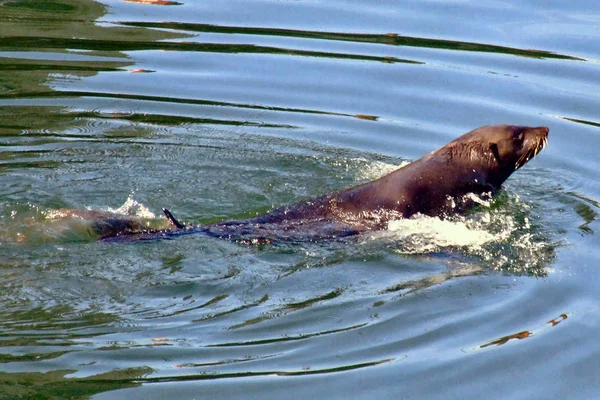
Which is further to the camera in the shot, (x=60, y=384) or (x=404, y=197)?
(x=404, y=197)

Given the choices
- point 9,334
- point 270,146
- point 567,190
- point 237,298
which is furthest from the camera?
point 270,146

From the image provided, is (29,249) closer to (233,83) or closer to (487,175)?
(487,175)

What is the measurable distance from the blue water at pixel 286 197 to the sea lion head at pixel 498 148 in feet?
1.01

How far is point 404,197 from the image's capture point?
878 cm

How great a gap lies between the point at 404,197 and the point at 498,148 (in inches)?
41.4

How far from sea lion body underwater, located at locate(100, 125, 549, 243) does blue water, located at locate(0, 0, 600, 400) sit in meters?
0.16

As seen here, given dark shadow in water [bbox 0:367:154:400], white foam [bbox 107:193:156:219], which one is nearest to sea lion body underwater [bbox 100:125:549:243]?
white foam [bbox 107:193:156:219]

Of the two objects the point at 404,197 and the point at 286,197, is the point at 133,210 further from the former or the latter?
the point at 404,197

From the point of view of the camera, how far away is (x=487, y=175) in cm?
930

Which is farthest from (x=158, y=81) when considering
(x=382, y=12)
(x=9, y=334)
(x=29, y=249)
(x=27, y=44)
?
(x=9, y=334)

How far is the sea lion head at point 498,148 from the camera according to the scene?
9258mm

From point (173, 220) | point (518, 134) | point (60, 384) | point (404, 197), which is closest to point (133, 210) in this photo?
point (173, 220)

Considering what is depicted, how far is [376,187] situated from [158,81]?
157 inches

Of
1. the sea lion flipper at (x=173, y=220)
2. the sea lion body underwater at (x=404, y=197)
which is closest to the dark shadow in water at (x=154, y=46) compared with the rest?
the sea lion body underwater at (x=404, y=197)
